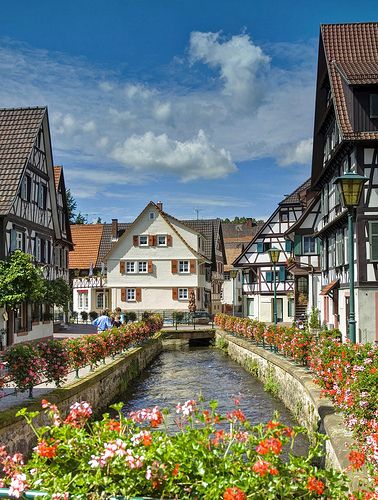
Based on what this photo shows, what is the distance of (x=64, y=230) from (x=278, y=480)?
4066 centimetres

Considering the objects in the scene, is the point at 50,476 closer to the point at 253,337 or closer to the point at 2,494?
the point at 2,494

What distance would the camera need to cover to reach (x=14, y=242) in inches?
1105

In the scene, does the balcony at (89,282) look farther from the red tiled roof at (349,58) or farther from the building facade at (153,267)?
the red tiled roof at (349,58)

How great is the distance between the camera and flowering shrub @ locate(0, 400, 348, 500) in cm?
407

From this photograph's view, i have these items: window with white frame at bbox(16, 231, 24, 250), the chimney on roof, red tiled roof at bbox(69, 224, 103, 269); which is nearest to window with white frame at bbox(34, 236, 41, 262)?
window with white frame at bbox(16, 231, 24, 250)

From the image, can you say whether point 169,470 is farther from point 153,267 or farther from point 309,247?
point 153,267

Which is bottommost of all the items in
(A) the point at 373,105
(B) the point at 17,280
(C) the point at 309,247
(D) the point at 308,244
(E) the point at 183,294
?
(E) the point at 183,294

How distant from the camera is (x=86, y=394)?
51.6 feet

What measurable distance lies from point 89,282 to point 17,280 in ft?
113

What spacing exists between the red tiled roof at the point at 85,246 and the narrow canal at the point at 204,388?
1194 inches

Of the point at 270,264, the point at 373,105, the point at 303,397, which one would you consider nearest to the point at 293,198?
the point at 270,264

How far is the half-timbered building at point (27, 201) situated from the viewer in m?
27.5

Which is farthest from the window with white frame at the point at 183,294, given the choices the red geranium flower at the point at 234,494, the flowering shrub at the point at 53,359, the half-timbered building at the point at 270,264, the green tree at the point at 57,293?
the red geranium flower at the point at 234,494

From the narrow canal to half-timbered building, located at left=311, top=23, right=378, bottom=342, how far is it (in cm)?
534
